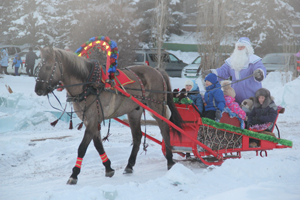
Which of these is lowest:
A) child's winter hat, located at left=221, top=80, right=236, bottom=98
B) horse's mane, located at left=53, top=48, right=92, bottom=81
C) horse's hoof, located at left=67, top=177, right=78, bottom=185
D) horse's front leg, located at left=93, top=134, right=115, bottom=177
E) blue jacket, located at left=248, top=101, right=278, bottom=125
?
horse's hoof, located at left=67, top=177, right=78, bottom=185

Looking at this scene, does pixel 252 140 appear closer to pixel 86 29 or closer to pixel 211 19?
pixel 211 19

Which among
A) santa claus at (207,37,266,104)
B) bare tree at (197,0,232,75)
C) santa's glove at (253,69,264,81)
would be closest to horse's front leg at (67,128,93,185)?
santa claus at (207,37,266,104)

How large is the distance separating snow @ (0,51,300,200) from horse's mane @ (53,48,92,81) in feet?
5.01

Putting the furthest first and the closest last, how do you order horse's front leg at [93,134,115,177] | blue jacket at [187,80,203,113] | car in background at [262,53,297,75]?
car in background at [262,53,297,75]
blue jacket at [187,80,203,113]
horse's front leg at [93,134,115,177]

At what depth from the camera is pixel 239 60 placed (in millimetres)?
6145

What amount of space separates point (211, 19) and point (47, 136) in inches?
375

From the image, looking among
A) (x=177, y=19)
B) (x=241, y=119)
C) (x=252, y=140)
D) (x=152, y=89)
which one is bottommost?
(x=252, y=140)

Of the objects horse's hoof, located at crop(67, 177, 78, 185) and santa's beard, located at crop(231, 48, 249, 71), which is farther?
santa's beard, located at crop(231, 48, 249, 71)

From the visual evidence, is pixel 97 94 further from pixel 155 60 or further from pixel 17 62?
pixel 17 62

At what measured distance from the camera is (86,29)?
608 inches

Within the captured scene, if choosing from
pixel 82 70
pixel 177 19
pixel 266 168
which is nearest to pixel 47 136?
pixel 82 70

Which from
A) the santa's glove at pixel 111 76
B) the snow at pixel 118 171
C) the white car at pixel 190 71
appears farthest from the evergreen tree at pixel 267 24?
the santa's glove at pixel 111 76

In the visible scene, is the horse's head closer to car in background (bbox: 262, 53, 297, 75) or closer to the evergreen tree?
car in background (bbox: 262, 53, 297, 75)

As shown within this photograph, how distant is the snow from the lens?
3797 mm
